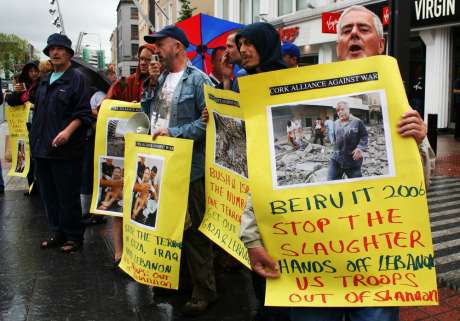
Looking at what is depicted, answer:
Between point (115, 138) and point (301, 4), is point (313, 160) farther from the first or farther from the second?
point (301, 4)

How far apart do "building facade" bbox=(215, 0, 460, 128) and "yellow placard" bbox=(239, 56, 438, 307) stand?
11.6 m

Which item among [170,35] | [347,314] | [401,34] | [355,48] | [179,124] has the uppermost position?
[170,35]

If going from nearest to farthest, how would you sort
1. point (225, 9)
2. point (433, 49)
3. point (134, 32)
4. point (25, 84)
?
1. point (25, 84)
2. point (433, 49)
3. point (225, 9)
4. point (134, 32)

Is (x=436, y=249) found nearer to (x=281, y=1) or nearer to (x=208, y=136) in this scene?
Answer: (x=208, y=136)

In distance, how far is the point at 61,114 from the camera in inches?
191

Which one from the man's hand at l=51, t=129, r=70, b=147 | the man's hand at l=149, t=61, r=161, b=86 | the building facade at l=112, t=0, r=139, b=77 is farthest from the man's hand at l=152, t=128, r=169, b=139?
the building facade at l=112, t=0, r=139, b=77

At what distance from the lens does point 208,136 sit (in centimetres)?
318

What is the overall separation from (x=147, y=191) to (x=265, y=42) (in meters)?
1.35

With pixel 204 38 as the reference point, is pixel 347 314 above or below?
below

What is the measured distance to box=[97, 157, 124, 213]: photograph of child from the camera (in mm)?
4465

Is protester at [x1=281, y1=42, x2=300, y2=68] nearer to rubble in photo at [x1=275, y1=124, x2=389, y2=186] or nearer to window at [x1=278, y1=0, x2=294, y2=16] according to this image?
rubble in photo at [x1=275, y1=124, x2=389, y2=186]

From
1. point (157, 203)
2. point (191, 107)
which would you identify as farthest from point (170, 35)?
point (157, 203)

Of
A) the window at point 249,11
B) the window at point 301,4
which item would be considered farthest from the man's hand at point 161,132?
the window at point 249,11

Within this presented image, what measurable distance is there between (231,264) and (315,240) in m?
2.72
